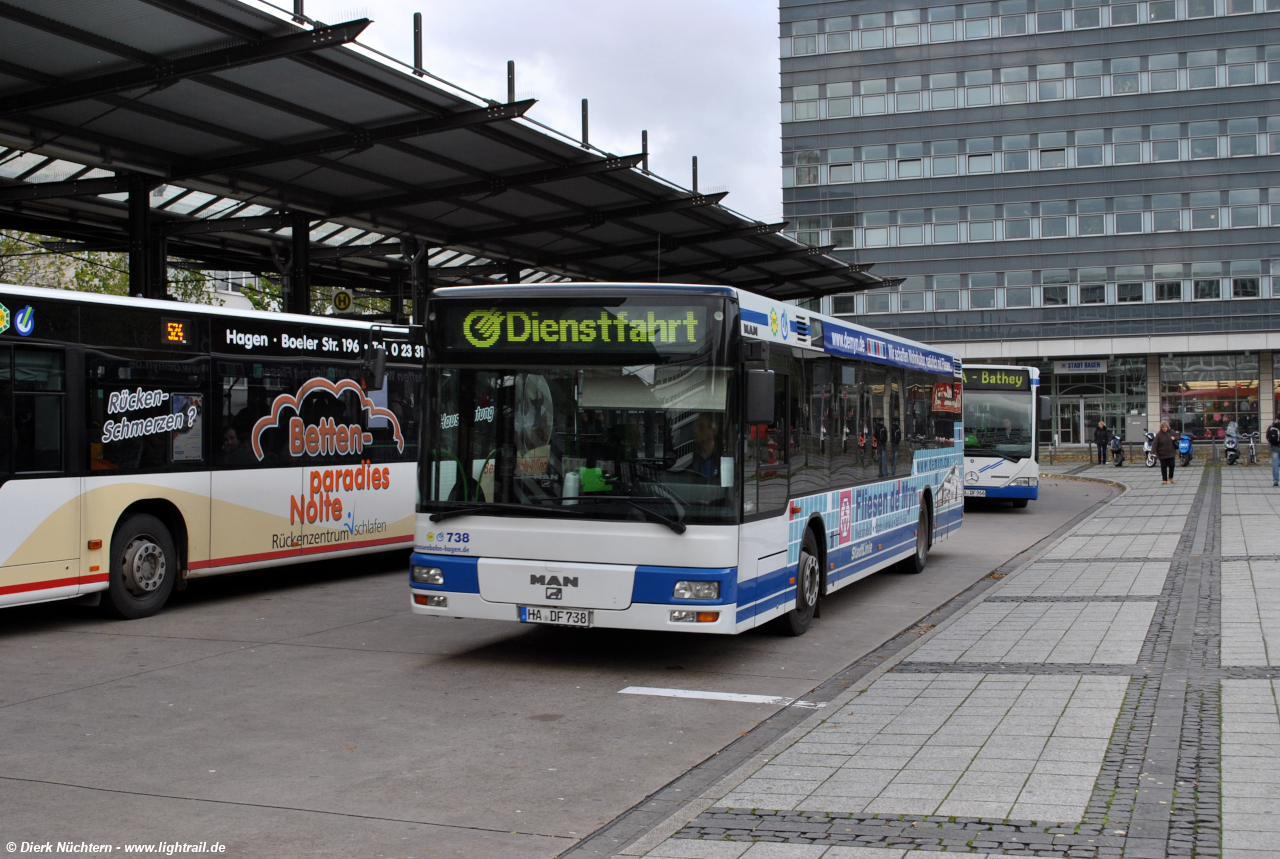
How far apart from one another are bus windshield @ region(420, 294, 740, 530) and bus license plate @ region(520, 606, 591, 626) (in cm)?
68

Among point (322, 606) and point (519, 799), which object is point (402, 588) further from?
point (519, 799)

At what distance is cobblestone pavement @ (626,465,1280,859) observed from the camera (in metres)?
5.14

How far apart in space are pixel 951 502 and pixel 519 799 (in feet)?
40.3

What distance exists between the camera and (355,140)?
16.8 metres

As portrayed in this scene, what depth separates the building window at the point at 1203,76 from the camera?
197 ft

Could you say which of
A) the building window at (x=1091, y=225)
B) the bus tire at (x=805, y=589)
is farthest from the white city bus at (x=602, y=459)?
the building window at (x=1091, y=225)

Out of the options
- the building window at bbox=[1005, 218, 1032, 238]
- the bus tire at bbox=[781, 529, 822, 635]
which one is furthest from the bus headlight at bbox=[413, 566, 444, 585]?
the building window at bbox=[1005, 218, 1032, 238]

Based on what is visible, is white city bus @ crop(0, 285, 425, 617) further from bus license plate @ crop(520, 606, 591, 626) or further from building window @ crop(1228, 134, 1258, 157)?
building window @ crop(1228, 134, 1258, 157)

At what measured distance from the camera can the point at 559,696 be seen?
27.2 ft

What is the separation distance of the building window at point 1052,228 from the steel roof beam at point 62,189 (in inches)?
2057

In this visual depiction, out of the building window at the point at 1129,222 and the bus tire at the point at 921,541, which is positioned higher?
the building window at the point at 1129,222

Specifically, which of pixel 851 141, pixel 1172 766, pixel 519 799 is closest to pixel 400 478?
pixel 519 799

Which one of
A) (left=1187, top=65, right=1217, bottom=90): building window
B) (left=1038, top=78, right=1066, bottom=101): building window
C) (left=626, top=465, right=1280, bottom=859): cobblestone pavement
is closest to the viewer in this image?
(left=626, top=465, right=1280, bottom=859): cobblestone pavement

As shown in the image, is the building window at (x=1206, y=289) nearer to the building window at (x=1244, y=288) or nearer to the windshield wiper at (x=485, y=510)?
the building window at (x=1244, y=288)
